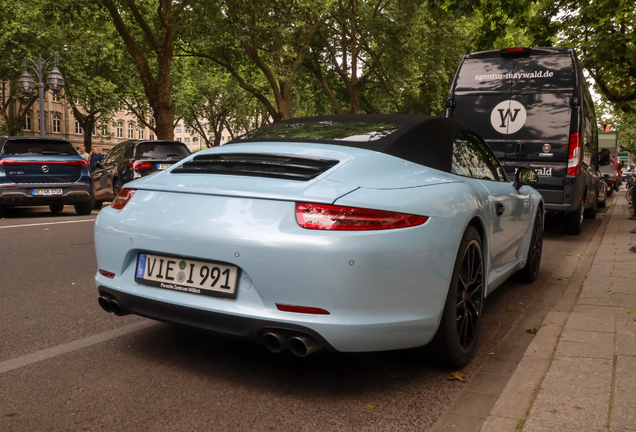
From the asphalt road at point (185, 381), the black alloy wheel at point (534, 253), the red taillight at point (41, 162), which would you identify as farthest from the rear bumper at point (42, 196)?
the black alloy wheel at point (534, 253)

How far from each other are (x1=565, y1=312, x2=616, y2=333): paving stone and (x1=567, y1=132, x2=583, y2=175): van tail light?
18.6 feet

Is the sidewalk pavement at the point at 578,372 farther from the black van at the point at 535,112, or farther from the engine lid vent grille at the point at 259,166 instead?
the black van at the point at 535,112

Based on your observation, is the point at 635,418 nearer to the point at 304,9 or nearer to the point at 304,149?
the point at 304,149

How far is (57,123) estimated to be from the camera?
202ft

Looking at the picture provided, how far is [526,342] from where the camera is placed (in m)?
4.21

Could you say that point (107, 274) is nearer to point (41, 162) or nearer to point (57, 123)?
point (41, 162)

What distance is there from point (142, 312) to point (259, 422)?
2.96 feet

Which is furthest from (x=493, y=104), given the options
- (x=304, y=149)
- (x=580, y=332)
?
(x=304, y=149)

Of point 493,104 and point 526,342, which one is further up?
point 493,104

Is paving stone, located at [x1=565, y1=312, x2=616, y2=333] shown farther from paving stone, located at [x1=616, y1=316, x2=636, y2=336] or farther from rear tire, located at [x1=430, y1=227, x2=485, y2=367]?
rear tire, located at [x1=430, y1=227, x2=485, y2=367]

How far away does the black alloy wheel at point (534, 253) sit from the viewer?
6.07 meters

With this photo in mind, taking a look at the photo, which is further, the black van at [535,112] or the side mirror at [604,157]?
the side mirror at [604,157]

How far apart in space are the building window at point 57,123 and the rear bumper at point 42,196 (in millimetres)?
51606

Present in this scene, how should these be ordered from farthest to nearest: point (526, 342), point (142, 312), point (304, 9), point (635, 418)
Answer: point (304, 9) → point (526, 342) → point (142, 312) → point (635, 418)
